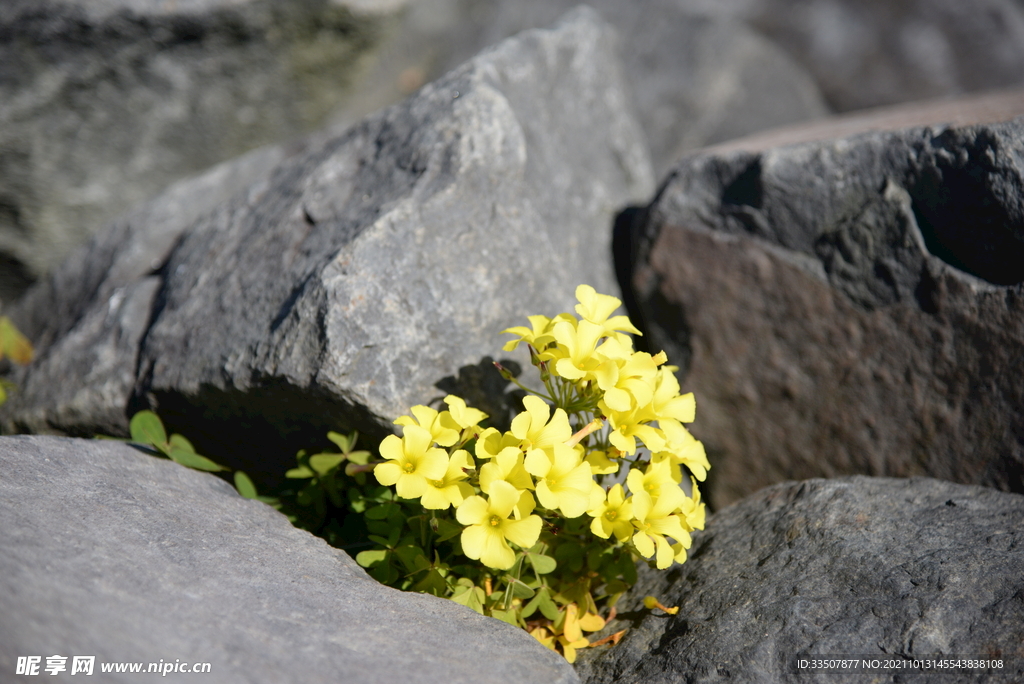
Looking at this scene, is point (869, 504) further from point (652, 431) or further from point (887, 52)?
point (887, 52)

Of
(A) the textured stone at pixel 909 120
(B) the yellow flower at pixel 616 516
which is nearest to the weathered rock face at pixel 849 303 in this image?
(A) the textured stone at pixel 909 120

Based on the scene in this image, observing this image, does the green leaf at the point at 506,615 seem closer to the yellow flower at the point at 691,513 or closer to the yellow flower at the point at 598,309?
the yellow flower at the point at 691,513

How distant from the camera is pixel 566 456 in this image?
1.81 metres

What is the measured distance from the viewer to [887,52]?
491 cm

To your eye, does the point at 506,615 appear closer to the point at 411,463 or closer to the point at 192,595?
the point at 411,463

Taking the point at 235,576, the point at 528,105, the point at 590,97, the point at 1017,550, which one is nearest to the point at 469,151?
the point at 528,105

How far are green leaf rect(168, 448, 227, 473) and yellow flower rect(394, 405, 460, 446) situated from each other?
84cm

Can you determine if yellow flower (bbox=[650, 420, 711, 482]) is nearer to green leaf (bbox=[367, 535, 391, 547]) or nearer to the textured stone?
green leaf (bbox=[367, 535, 391, 547])

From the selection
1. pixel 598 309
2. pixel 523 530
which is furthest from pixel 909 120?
pixel 523 530

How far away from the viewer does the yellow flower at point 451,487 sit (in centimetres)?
180

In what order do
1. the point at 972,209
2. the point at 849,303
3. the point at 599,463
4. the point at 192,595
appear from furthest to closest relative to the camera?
1. the point at 849,303
2. the point at 972,209
3. the point at 599,463
4. the point at 192,595

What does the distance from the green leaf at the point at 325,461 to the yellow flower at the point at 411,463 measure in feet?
1.29

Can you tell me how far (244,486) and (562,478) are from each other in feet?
3.86

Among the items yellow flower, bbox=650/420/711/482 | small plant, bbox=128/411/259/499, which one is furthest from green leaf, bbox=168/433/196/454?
yellow flower, bbox=650/420/711/482
